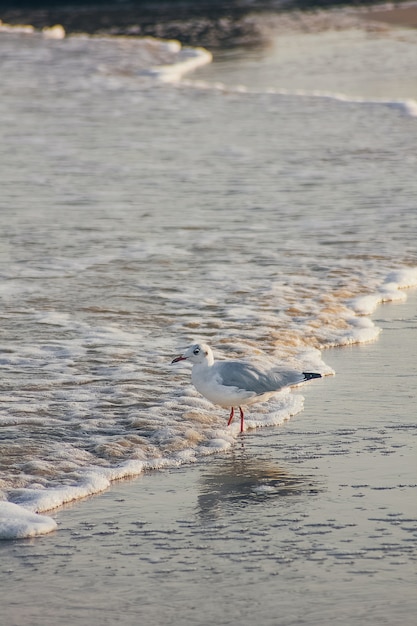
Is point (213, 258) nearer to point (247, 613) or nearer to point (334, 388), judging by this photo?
point (334, 388)

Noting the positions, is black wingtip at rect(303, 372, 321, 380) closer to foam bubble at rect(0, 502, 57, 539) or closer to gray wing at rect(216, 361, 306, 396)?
gray wing at rect(216, 361, 306, 396)

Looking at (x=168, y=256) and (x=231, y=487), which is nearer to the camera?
(x=231, y=487)

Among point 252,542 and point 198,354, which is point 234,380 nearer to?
point 198,354

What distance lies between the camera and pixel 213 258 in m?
10.9

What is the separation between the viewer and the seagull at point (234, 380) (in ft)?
22.2

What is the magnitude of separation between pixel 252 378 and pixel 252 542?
Result: 5.30 feet

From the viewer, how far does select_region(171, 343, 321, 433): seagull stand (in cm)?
675

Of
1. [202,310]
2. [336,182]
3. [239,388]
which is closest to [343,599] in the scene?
[239,388]

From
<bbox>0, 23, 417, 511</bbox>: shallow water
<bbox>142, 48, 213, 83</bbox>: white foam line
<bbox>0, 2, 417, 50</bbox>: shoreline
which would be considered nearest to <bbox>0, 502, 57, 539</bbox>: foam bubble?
<bbox>0, 23, 417, 511</bbox>: shallow water

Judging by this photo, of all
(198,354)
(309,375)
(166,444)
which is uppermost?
(198,354)

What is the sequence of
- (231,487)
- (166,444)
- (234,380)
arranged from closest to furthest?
(231,487)
(166,444)
(234,380)

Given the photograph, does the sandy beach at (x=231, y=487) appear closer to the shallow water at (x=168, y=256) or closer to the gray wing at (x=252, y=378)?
the shallow water at (x=168, y=256)

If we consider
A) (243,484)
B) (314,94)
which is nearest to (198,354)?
(243,484)

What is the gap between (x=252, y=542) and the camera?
5309mm
